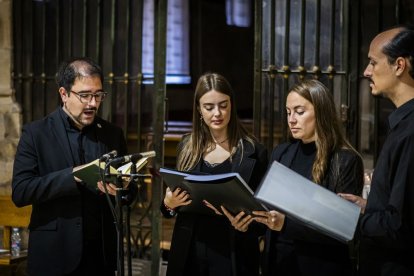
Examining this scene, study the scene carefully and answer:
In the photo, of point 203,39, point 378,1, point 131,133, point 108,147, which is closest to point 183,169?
point 108,147

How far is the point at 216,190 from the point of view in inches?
108

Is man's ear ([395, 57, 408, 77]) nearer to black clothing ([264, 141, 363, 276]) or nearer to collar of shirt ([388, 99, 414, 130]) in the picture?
collar of shirt ([388, 99, 414, 130])

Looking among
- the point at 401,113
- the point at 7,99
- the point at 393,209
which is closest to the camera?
the point at 393,209

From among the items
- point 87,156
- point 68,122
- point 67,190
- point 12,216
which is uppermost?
point 68,122

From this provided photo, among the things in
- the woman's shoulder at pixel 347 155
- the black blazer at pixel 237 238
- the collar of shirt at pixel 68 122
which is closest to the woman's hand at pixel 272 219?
the black blazer at pixel 237 238

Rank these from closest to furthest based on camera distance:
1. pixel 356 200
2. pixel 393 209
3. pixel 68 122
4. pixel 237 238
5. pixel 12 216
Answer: pixel 393 209
pixel 356 200
pixel 237 238
pixel 68 122
pixel 12 216

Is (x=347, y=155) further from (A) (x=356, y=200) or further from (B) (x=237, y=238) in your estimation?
(B) (x=237, y=238)

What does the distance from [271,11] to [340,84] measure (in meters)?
0.70

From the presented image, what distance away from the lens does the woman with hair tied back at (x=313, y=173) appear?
110 inches

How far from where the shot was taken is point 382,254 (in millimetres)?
2410

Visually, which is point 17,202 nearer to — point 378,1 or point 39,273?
point 39,273

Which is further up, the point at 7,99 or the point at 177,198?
the point at 7,99

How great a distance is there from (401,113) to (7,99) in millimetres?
3775

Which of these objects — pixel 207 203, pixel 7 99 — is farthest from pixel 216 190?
pixel 7 99
